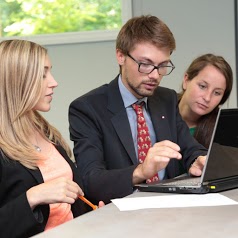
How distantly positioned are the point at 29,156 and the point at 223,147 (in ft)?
1.94

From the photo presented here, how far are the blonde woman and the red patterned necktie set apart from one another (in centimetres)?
31

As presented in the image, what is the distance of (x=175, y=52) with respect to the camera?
4027 mm

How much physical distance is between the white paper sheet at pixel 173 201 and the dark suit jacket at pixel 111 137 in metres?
0.21

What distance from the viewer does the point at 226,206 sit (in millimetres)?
1463

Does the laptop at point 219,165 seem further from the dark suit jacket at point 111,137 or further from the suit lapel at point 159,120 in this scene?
the suit lapel at point 159,120

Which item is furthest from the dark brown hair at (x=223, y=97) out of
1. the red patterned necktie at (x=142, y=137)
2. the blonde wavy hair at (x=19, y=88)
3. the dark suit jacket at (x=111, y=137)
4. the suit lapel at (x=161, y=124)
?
the blonde wavy hair at (x=19, y=88)

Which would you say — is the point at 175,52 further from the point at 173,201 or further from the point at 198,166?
the point at 173,201

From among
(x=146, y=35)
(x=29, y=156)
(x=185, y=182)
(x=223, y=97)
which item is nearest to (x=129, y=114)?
(x=146, y=35)

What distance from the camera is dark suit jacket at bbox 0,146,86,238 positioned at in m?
1.49

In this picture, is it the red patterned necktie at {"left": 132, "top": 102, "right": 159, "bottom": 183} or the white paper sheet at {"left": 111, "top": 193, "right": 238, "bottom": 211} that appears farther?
the red patterned necktie at {"left": 132, "top": 102, "right": 159, "bottom": 183}

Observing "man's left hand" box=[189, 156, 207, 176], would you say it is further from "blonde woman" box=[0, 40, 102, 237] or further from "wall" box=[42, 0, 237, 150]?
"wall" box=[42, 0, 237, 150]

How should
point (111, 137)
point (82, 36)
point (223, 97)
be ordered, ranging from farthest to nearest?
point (82, 36) < point (223, 97) < point (111, 137)

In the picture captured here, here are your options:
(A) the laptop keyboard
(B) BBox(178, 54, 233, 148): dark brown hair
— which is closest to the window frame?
(B) BBox(178, 54, 233, 148): dark brown hair

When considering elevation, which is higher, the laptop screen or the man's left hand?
the laptop screen
